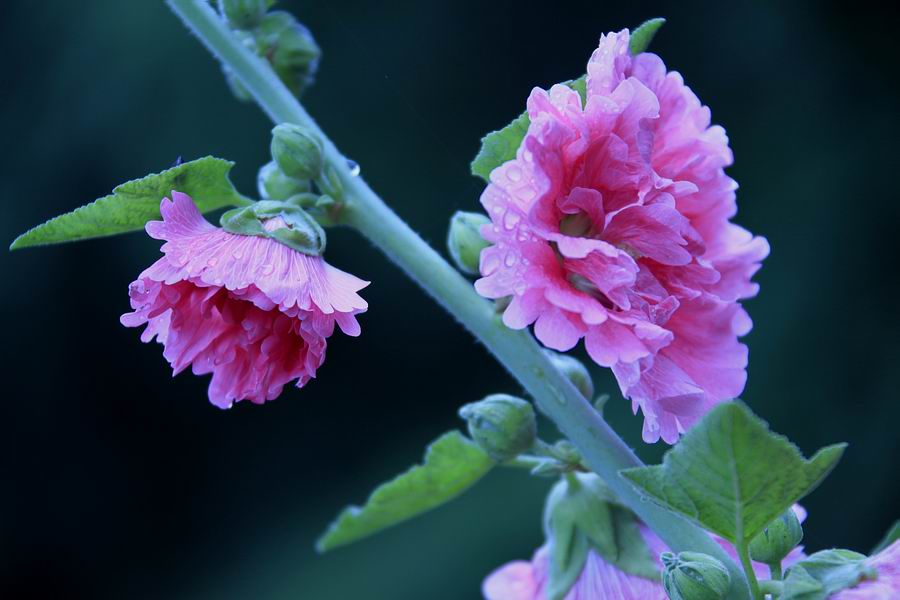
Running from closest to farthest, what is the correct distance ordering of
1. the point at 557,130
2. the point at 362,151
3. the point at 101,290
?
the point at 557,130 < the point at 362,151 < the point at 101,290

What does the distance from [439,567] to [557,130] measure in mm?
2398

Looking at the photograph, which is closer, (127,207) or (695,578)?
(695,578)

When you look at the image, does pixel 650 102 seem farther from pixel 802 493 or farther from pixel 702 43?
pixel 702 43

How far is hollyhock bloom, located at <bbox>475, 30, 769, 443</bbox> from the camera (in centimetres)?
65

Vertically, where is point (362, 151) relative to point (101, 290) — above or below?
below

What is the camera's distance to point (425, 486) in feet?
2.95

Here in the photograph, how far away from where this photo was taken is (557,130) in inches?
25.1

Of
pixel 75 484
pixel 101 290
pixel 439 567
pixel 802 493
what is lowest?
pixel 439 567

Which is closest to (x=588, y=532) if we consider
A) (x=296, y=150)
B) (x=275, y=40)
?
(x=296, y=150)

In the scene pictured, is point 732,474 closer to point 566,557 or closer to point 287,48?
point 566,557

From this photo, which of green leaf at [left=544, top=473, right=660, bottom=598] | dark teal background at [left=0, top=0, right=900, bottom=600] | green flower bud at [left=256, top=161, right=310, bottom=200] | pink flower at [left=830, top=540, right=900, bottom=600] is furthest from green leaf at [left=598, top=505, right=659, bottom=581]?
dark teal background at [left=0, top=0, right=900, bottom=600]

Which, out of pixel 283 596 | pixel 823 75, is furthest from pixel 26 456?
pixel 823 75

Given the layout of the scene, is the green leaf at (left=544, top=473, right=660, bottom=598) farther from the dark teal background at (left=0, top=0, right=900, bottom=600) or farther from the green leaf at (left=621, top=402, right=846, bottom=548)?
the dark teal background at (left=0, top=0, right=900, bottom=600)

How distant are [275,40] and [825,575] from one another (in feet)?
1.86
